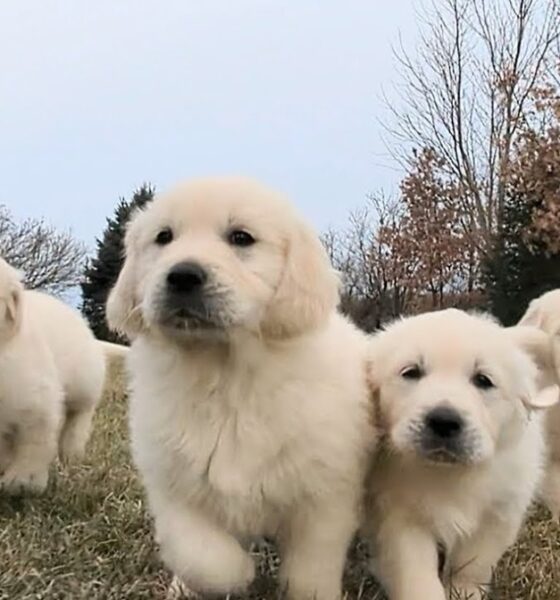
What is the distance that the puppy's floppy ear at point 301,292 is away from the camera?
3.07 meters

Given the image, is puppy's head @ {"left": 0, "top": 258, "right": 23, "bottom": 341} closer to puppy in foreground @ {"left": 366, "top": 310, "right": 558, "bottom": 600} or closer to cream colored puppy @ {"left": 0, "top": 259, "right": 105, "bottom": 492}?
cream colored puppy @ {"left": 0, "top": 259, "right": 105, "bottom": 492}

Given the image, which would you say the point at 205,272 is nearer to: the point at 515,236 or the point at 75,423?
the point at 75,423

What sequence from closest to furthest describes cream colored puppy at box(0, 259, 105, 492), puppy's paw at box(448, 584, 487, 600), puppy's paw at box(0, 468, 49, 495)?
puppy's paw at box(448, 584, 487, 600) < puppy's paw at box(0, 468, 49, 495) < cream colored puppy at box(0, 259, 105, 492)

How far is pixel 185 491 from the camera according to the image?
2.98m

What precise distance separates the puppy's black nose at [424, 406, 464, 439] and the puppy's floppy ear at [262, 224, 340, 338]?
45 centimetres

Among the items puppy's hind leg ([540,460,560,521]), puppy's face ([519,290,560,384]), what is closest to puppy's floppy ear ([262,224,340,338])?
puppy's face ([519,290,560,384])

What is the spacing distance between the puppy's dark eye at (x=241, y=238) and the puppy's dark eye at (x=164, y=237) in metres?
0.19

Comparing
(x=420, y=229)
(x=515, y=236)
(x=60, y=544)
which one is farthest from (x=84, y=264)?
(x=60, y=544)

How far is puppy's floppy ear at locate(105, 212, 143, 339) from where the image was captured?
127 inches

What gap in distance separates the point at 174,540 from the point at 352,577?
2.40ft

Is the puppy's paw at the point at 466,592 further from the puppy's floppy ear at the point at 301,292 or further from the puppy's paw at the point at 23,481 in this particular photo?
the puppy's paw at the point at 23,481

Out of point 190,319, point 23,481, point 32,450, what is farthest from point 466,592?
point 32,450

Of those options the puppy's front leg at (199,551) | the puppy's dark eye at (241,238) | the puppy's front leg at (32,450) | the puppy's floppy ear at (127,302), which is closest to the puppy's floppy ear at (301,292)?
the puppy's dark eye at (241,238)

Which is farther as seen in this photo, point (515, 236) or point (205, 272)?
point (515, 236)
